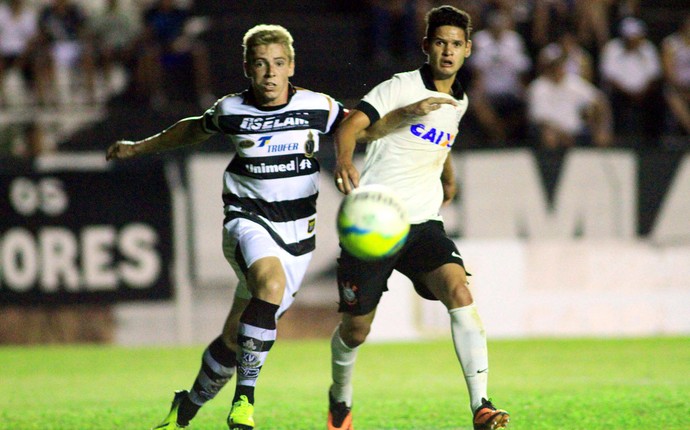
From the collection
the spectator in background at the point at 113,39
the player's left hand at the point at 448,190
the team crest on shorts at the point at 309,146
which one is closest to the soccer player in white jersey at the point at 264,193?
the team crest on shorts at the point at 309,146

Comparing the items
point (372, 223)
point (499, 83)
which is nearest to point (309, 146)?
point (372, 223)

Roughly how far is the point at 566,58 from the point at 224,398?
7.15 m

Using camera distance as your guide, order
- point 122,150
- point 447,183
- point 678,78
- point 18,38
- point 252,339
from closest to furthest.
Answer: point 252,339 → point 122,150 → point 447,183 → point 678,78 → point 18,38

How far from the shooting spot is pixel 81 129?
13.5 m

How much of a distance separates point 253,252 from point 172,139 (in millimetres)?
1009

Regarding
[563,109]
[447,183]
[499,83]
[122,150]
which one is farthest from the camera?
[499,83]

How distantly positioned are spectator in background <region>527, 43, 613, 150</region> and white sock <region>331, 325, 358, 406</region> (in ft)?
22.9

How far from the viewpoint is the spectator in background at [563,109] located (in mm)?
13047

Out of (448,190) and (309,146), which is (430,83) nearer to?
(309,146)

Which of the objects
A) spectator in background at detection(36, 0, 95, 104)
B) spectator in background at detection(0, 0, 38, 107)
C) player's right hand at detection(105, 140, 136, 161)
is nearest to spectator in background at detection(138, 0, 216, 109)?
spectator in background at detection(36, 0, 95, 104)

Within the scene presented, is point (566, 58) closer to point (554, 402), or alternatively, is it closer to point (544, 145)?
point (544, 145)

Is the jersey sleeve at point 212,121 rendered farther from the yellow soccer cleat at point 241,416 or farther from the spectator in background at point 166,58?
the spectator in background at point 166,58

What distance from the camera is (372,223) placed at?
18.4ft

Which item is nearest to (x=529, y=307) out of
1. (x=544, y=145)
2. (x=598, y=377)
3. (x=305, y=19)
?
(x=544, y=145)
